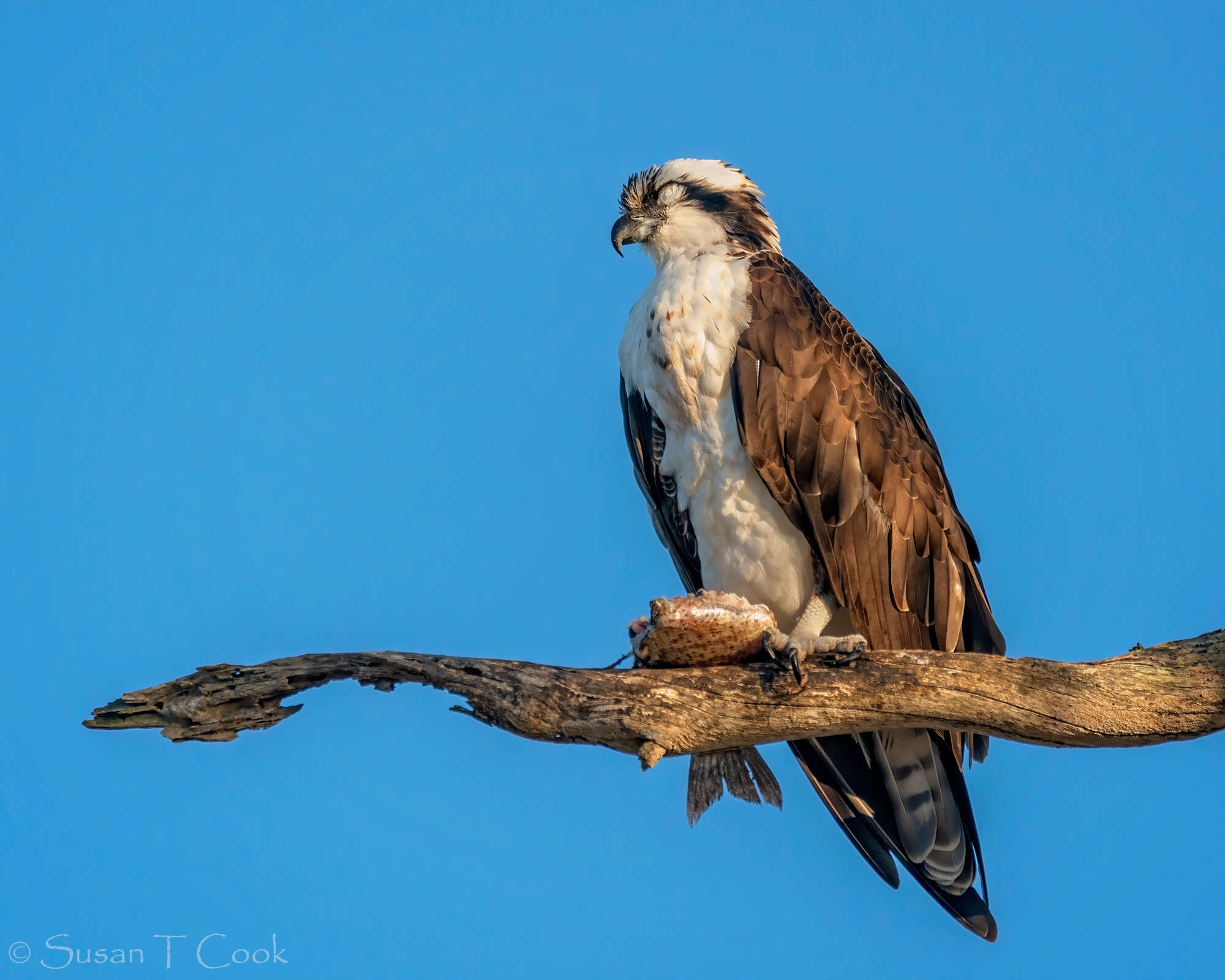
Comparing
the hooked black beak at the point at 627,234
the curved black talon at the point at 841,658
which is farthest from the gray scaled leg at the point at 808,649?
the hooked black beak at the point at 627,234

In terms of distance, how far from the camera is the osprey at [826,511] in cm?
617

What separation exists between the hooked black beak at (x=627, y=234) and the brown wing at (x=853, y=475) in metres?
1.02

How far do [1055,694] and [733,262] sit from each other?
9.32ft

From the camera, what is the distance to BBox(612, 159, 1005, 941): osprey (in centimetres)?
617

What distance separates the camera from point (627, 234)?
7.24 m

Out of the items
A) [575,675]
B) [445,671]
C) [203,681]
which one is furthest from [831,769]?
[203,681]

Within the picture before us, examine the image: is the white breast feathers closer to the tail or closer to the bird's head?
the bird's head

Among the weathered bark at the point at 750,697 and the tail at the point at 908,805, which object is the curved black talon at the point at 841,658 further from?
the tail at the point at 908,805

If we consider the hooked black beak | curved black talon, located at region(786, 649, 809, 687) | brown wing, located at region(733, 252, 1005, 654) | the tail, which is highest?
the hooked black beak

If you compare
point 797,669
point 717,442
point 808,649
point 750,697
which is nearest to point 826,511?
point 717,442

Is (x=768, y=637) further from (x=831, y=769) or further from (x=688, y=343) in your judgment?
(x=688, y=343)

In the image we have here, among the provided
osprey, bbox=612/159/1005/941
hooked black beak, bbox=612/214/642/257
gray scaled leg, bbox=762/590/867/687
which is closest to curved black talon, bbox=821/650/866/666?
gray scaled leg, bbox=762/590/867/687

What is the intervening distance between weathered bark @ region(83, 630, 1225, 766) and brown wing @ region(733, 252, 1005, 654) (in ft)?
2.71

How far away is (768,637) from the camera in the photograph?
550 cm
